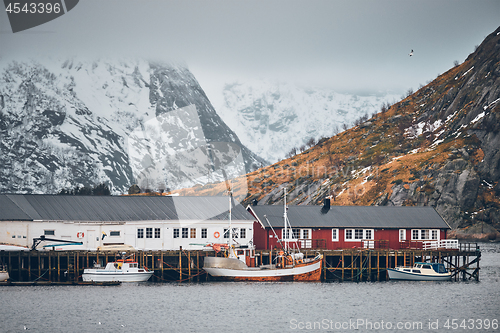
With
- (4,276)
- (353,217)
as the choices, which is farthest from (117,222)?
(353,217)

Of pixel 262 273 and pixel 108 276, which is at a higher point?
pixel 108 276

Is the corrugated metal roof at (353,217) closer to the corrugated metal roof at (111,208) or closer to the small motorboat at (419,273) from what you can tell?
the corrugated metal roof at (111,208)

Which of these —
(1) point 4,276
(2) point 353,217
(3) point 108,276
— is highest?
(2) point 353,217

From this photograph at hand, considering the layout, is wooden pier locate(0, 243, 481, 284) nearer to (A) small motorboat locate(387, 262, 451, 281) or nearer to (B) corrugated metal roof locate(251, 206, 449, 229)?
(A) small motorboat locate(387, 262, 451, 281)

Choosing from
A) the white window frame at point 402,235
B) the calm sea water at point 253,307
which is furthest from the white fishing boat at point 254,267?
the white window frame at point 402,235

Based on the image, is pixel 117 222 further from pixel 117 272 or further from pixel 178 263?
pixel 178 263

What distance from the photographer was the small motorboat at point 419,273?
3113 inches

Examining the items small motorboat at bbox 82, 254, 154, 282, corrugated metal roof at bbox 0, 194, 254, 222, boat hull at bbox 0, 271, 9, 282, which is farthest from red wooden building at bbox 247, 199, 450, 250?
boat hull at bbox 0, 271, 9, 282

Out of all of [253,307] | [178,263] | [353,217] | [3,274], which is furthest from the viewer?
[353,217]

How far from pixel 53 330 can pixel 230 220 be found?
3130 centimetres

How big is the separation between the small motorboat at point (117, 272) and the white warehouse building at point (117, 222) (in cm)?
530

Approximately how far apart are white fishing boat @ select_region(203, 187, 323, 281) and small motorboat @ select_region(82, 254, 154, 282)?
7.49 metres

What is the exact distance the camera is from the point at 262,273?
247ft

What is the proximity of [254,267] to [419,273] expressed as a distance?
19.2m
